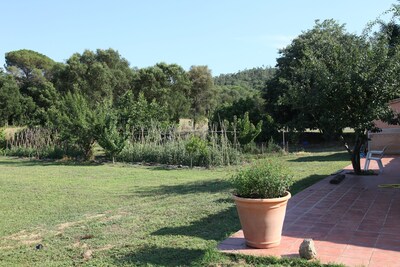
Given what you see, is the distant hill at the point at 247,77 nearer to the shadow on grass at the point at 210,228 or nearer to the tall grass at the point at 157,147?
the tall grass at the point at 157,147

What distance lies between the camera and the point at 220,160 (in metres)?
13.6

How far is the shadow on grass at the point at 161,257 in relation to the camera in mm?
3967

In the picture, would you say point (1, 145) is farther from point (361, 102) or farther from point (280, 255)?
point (280, 255)

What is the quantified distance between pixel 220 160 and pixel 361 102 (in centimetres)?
608

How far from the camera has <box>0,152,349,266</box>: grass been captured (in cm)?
421

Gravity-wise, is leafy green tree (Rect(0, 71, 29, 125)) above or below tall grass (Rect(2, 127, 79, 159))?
above

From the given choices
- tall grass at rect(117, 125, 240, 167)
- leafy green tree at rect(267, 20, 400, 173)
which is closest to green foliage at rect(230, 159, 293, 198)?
leafy green tree at rect(267, 20, 400, 173)

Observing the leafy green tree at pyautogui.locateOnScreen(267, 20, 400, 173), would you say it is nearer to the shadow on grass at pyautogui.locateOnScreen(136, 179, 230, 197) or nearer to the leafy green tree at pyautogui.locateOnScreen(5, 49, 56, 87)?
the shadow on grass at pyautogui.locateOnScreen(136, 179, 230, 197)

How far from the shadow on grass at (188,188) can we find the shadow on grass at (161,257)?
3.84 meters

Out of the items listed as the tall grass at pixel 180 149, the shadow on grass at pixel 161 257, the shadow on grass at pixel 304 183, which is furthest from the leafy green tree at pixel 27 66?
the shadow on grass at pixel 161 257

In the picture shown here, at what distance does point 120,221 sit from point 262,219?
101 inches

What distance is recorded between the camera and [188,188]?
29.2ft

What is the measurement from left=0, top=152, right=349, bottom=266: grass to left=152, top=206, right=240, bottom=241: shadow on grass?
0.01 m

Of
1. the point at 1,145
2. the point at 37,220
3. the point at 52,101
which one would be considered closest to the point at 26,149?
the point at 1,145
